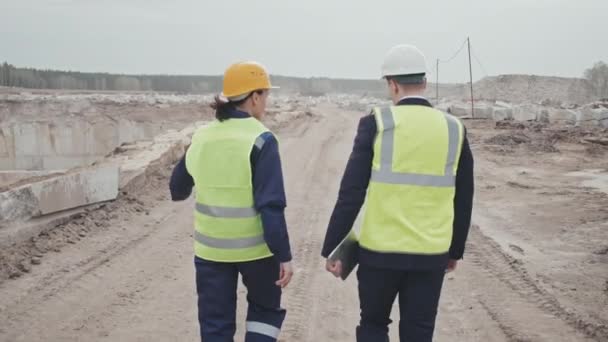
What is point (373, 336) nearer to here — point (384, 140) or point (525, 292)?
point (384, 140)

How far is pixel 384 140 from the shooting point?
2721 millimetres

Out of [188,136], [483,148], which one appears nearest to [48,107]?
[188,136]

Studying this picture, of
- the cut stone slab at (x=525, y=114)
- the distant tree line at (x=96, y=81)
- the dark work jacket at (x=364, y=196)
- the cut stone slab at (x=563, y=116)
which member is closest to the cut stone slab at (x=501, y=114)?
the cut stone slab at (x=525, y=114)

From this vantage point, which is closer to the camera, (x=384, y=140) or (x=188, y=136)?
(x=384, y=140)

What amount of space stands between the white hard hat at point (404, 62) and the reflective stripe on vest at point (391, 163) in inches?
8.2

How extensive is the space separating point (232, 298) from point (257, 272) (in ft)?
0.66

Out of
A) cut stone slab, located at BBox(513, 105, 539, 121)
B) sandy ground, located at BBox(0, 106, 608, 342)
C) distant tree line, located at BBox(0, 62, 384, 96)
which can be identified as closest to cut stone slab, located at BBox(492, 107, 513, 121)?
cut stone slab, located at BBox(513, 105, 539, 121)

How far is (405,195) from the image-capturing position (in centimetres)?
275

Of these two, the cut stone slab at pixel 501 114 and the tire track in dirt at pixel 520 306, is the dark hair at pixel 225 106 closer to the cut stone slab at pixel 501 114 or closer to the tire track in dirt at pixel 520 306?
the tire track in dirt at pixel 520 306

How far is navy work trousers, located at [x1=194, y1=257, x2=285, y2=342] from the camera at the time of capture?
3100mm

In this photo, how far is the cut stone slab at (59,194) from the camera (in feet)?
20.5

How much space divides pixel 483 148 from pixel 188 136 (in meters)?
7.42

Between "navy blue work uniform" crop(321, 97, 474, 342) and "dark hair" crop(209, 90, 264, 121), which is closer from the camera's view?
"navy blue work uniform" crop(321, 97, 474, 342)

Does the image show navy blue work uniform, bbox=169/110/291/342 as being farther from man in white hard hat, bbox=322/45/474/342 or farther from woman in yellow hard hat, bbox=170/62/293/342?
man in white hard hat, bbox=322/45/474/342
